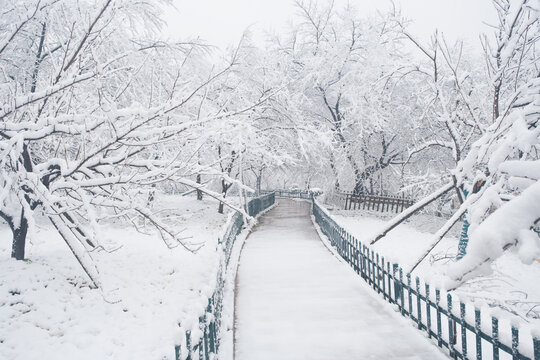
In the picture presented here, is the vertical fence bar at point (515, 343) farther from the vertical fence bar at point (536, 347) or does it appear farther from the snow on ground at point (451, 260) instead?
the snow on ground at point (451, 260)

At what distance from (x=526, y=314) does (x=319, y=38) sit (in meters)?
20.5

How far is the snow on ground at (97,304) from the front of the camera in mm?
5074

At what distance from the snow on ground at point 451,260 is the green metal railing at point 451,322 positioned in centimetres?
24

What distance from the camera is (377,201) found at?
21359 mm

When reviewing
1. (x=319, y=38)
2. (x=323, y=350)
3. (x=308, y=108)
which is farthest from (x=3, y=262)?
(x=319, y=38)

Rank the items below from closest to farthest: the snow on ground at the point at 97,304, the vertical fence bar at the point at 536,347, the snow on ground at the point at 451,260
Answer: the vertical fence bar at the point at 536,347
the snow on ground at the point at 97,304
the snow on ground at the point at 451,260

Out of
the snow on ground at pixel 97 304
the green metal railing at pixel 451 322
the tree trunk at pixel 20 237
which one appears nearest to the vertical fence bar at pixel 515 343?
the green metal railing at pixel 451 322

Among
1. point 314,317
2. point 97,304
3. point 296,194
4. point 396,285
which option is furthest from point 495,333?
point 296,194

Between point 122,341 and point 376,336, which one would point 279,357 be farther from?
point 122,341

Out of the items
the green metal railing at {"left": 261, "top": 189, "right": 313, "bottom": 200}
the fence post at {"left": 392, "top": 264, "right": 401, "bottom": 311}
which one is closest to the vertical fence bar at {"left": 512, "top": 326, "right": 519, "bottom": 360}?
the fence post at {"left": 392, "top": 264, "right": 401, "bottom": 311}

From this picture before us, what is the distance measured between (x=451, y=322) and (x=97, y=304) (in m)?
6.07

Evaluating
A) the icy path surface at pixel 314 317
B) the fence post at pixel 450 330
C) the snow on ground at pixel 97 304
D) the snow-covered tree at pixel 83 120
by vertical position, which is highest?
the snow-covered tree at pixel 83 120

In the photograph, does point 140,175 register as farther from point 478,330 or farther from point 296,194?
point 296,194

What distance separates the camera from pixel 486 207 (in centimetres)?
220
